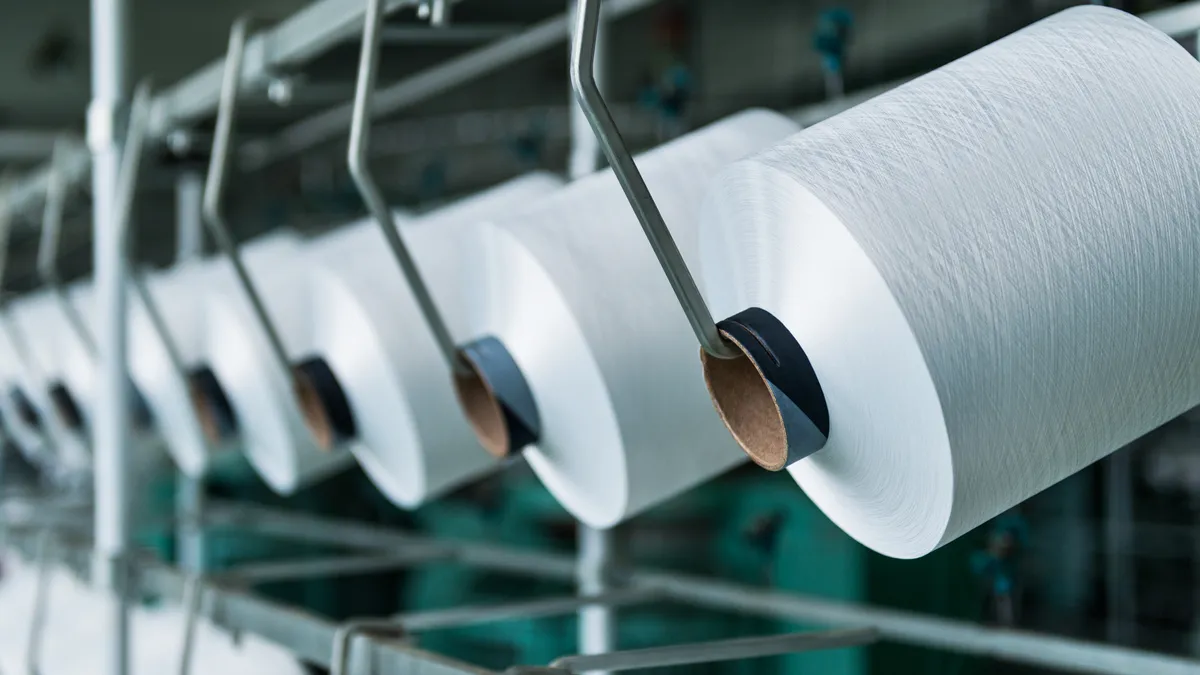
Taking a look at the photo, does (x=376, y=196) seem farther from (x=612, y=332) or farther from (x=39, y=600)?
(x=39, y=600)

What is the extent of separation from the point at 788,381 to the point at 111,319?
0.82 metres

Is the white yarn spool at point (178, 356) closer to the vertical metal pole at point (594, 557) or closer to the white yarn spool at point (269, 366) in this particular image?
the white yarn spool at point (269, 366)

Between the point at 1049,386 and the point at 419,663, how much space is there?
15.6 inches

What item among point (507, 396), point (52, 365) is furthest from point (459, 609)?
point (52, 365)

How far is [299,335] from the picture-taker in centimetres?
84

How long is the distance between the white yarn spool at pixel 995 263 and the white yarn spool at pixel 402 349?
279mm

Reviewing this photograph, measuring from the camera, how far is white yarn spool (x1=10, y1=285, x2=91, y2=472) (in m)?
1.29

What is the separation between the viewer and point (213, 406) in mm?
876

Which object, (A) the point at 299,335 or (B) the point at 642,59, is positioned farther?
(B) the point at 642,59

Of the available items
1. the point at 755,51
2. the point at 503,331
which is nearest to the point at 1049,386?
the point at 503,331

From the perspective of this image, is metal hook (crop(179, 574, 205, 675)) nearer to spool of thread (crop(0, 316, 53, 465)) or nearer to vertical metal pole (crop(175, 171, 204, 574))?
spool of thread (crop(0, 316, 53, 465))

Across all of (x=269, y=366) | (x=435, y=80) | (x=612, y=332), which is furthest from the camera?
(x=435, y=80)

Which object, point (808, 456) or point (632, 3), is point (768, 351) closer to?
point (808, 456)

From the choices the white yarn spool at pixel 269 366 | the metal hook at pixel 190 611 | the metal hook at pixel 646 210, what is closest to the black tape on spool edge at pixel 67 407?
the metal hook at pixel 190 611
